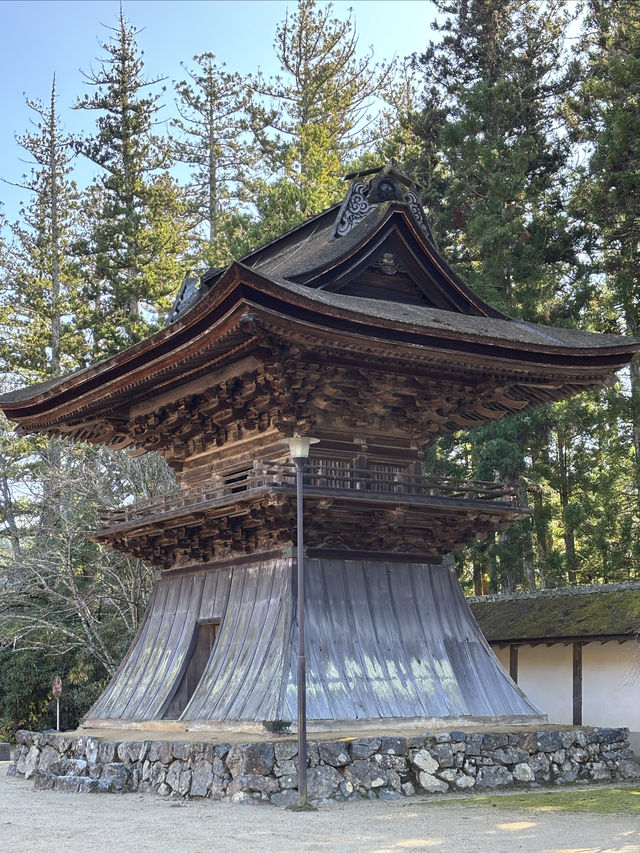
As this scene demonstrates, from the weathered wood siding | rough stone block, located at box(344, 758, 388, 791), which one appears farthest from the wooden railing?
rough stone block, located at box(344, 758, 388, 791)

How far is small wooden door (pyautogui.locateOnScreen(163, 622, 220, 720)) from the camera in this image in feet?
64.5

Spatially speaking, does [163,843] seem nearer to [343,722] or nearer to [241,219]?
[343,722]

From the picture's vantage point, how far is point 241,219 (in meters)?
38.2

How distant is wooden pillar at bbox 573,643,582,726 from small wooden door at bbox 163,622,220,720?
7.80 m

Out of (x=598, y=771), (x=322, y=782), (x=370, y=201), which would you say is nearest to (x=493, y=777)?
(x=598, y=771)

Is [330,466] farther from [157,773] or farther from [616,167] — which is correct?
[616,167]

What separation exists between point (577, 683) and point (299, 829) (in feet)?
39.5

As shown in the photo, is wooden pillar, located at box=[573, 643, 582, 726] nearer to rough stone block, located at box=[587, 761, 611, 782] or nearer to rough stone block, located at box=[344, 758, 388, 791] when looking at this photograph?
rough stone block, located at box=[587, 761, 611, 782]

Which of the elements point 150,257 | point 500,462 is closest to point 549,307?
point 500,462

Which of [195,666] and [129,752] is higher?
[195,666]

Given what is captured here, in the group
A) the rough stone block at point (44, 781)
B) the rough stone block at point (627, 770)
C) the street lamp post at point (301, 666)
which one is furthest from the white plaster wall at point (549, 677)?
the rough stone block at point (44, 781)

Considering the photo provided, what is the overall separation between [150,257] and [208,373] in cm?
2623

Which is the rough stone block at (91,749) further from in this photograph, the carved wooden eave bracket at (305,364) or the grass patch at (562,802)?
the carved wooden eave bracket at (305,364)

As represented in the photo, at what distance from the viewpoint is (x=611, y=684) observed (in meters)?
22.7
